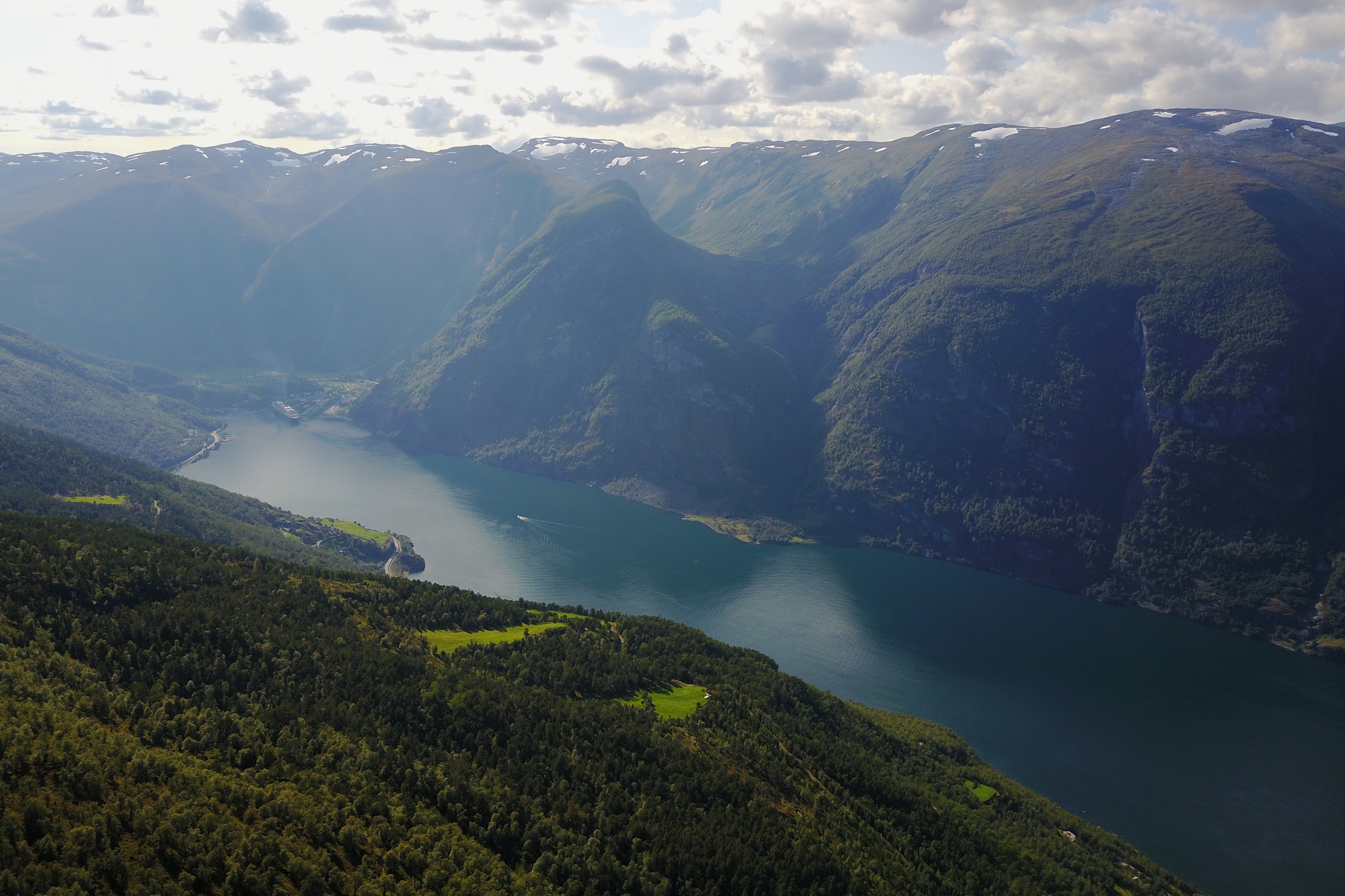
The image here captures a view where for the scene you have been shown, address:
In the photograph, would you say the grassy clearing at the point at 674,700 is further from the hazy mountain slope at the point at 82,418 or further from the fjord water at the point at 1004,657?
the hazy mountain slope at the point at 82,418

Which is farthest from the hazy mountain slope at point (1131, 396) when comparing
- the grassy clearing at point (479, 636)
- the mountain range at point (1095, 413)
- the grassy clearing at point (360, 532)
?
the grassy clearing at point (479, 636)

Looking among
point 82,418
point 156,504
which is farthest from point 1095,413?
point 82,418

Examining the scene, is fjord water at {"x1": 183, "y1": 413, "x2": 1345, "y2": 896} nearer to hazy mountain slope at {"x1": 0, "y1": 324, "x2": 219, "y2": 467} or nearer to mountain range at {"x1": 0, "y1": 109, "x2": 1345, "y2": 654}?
mountain range at {"x1": 0, "y1": 109, "x2": 1345, "y2": 654}

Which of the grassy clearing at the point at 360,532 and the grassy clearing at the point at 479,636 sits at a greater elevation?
the grassy clearing at the point at 479,636

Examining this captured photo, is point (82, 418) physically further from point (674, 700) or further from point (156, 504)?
point (674, 700)

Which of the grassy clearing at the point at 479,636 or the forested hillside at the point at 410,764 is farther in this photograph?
the grassy clearing at the point at 479,636

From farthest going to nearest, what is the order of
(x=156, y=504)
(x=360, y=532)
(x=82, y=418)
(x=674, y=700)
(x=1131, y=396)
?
(x=82, y=418), (x=1131, y=396), (x=360, y=532), (x=156, y=504), (x=674, y=700)

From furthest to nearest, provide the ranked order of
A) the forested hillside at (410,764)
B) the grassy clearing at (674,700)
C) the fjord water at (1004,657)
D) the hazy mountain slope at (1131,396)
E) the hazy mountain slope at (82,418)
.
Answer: the hazy mountain slope at (82,418) < the hazy mountain slope at (1131,396) < the fjord water at (1004,657) < the grassy clearing at (674,700) < the forested hillside at (410,764)
